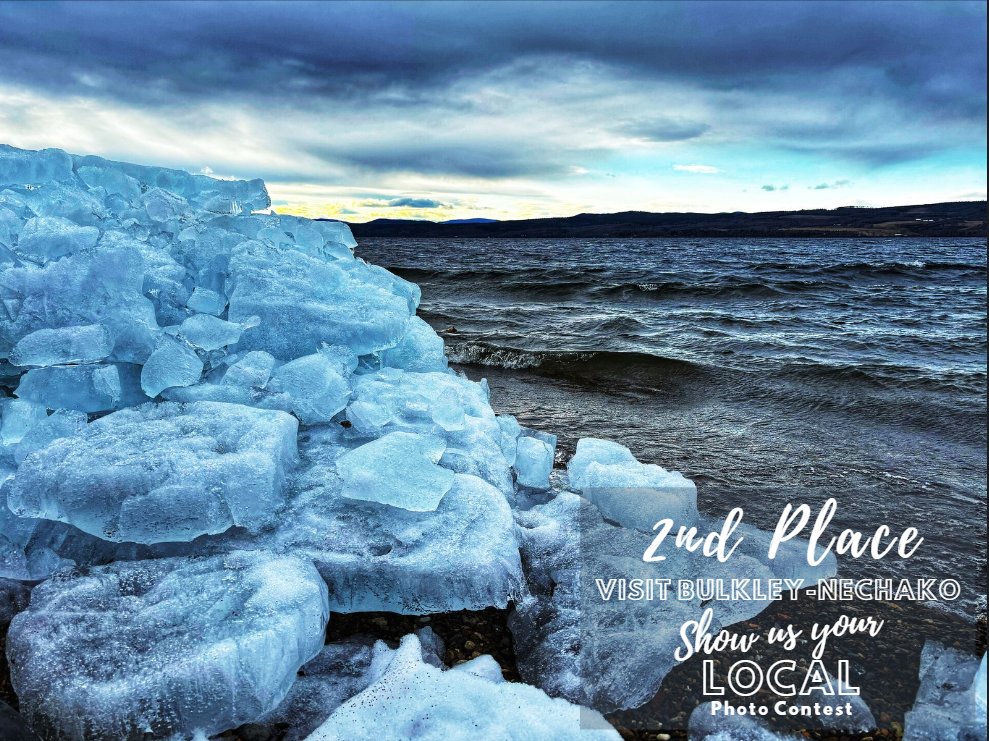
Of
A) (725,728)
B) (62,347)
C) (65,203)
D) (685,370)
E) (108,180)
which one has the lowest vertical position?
(725,728)

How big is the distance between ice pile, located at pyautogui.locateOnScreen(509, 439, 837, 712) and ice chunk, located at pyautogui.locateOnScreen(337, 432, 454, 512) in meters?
0.60

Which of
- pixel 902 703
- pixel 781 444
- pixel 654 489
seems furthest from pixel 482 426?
pixel 781 444

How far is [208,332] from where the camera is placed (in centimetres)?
329

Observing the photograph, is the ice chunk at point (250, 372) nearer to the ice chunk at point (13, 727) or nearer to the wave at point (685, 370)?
the ice chunk at point (13, 727)

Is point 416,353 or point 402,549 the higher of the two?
point 416,353

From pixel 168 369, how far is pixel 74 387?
41cm

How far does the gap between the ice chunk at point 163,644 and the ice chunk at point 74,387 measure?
39.7 inches

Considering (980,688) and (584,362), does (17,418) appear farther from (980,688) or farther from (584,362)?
(584,362)

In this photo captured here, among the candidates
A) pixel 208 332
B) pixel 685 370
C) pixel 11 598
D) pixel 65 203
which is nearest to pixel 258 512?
pixel 11 598

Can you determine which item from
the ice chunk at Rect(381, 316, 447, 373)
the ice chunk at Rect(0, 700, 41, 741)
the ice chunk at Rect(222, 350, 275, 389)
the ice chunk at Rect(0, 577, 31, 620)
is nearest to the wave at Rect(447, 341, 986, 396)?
the ice chunk at Rect(381, 316, 447, 373)

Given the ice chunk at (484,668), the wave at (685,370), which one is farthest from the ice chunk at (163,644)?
the wave at (685,370)

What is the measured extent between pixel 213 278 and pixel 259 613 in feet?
8.42

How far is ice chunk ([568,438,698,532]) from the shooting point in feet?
10.4

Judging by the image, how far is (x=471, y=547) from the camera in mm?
2469
